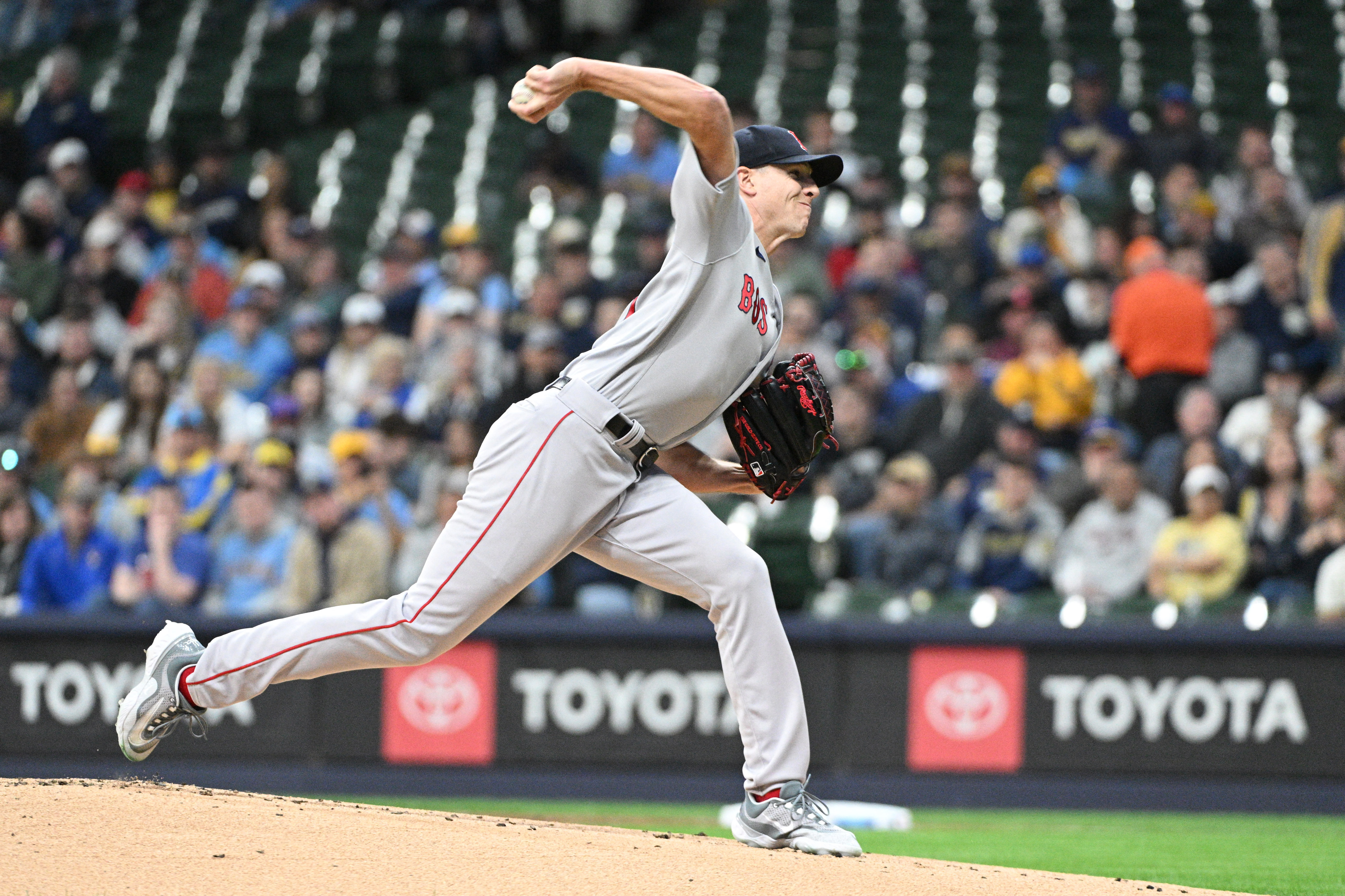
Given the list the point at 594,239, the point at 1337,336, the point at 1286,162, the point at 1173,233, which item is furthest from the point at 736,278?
the point at 1286,162

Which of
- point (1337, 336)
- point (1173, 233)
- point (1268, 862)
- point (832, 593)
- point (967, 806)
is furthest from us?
point (1173, 233)

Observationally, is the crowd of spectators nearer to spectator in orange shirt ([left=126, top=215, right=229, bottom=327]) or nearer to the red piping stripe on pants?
spectator in orange shirt ([left=126, top=215, right=229, bottom=327])

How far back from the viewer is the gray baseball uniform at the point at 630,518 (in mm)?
4195

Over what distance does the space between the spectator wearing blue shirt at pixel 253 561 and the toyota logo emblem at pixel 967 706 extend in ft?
11.6

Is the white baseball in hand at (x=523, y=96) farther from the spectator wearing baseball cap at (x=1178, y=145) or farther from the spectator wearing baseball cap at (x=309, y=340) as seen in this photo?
the spectator wearing baseball cap at (x=1178, y=145)

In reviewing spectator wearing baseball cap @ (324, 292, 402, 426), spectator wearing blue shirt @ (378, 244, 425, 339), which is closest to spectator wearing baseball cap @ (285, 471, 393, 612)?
spectator wearing baseball cap @ (324, 292, 402, 426)

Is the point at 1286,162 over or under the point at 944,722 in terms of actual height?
over

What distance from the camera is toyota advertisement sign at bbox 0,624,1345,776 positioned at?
8.30 m

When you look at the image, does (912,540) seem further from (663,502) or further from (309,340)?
(663,502)

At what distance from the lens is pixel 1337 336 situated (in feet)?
32.3

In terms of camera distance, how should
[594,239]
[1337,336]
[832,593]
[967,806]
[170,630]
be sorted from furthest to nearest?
[594,239] → [1337,336] → [832,593] → [967,806] → [170,630]

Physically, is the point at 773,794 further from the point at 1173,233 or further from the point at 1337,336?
the point at 1173,233

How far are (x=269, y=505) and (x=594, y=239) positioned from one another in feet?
13.3

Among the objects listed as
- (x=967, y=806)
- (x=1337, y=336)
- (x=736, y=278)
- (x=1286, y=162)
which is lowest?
(x=967, y=806)
